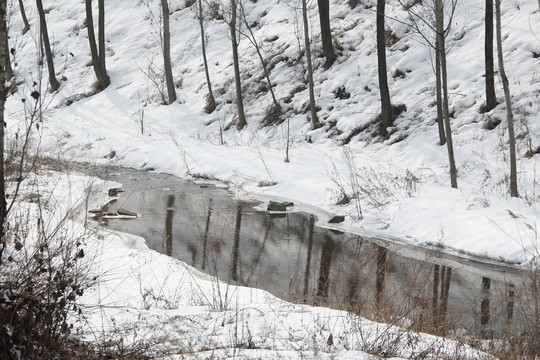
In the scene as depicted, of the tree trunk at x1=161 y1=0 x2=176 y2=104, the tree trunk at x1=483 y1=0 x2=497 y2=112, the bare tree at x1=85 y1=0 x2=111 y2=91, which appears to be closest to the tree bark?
the bare tree at x1=85 y1=0 x2=111 y2=91

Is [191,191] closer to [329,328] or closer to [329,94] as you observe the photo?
[329,94]

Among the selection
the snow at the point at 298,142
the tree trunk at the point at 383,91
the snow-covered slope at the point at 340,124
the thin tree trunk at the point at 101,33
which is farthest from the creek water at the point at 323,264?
the thin tree trunk at the point at 101,33

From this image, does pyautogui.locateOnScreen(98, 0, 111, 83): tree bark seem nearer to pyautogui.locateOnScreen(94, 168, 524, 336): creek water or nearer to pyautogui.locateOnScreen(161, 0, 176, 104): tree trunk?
pyautogui.locateOnScreen(161, 0, 176, 104): tree trunk

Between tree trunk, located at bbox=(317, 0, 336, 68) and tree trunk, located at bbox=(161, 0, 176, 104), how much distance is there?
6.92 metres

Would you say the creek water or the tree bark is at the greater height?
the tree bark

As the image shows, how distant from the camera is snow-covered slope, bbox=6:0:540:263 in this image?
1048cm

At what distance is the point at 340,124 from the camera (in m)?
17.7

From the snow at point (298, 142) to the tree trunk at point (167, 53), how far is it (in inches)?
26.9

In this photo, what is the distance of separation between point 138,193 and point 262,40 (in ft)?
42.9

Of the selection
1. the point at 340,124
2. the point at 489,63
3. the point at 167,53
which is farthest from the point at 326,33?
the point at 167,53

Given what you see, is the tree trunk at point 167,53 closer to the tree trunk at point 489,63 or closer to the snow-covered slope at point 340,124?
the snow-covered slope at point 340,124

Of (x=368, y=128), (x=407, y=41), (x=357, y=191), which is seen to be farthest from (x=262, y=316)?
(x=407, y=41)

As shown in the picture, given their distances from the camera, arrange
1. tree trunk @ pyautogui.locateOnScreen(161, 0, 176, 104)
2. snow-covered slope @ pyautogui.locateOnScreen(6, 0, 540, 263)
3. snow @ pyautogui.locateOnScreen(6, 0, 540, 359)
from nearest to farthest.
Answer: snow @ pyautogui.locateOnScreen(6, 0, 540, 359) < snow-covered slope @ pyautogui.locateOnScreen(6, 0, 540, 263) < tree trunk @ pyautogui.locateOnScreen(161, 0, 176, 104)

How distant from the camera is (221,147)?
1753 cm
